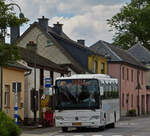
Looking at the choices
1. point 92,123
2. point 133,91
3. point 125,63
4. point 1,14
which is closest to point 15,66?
point 92,123

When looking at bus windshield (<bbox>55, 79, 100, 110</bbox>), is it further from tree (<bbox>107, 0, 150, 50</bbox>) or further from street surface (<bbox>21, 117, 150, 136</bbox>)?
tree (<bbox>107, 0, 150, 50</bbox>)

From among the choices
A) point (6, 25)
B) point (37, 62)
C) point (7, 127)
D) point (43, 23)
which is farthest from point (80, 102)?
point (43, 23)

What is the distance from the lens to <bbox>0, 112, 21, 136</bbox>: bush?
1655 centimetres

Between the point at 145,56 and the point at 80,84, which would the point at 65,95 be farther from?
the point at 145,56

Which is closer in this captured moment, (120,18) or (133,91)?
(133,91)

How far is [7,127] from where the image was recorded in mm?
17172

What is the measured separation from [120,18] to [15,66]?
5561cm

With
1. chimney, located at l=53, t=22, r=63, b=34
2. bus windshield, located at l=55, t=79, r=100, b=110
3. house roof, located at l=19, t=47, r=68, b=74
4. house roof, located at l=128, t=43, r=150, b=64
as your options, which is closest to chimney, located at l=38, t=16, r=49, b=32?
chimney, located at l=53, t=22, r=63, b=34

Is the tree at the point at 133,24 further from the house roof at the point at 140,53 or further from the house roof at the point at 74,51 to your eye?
the house roof at the point at 74,51

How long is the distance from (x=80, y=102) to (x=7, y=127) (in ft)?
48.9

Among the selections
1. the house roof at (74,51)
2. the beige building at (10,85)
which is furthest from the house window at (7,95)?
the house roof at (74,51)

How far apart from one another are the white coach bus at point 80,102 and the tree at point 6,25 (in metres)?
5.85

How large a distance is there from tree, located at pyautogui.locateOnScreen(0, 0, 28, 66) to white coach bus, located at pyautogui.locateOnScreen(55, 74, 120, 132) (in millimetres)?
5849

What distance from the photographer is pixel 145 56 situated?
8794cm
